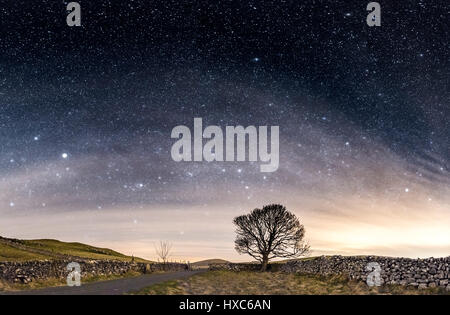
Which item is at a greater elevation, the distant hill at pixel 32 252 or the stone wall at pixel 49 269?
the stone wall at pixel 49 269

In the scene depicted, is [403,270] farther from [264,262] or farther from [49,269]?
[264,262]

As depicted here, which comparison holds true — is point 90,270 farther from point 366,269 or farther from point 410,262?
point 410,262

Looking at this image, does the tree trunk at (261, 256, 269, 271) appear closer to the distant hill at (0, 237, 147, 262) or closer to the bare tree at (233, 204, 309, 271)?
the bare tree at (233, 204, 309, 271)

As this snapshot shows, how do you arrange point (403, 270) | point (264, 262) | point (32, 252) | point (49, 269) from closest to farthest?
point (403, 270)
point (49, 269)
point (264, 262)
point (32, 252)

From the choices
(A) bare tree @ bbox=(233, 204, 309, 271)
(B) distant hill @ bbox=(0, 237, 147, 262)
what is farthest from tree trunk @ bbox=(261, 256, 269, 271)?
(B) distant hill @ bbox=(0, 237, 147, 262)

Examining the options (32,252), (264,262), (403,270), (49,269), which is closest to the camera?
(403,270)

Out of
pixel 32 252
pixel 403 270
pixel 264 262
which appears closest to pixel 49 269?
pixel 403 270

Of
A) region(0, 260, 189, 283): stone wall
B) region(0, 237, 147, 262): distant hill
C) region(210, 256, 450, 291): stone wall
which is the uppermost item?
region(210, 256, 450, 291): stone wall

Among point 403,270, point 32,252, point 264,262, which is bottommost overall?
point 32,252

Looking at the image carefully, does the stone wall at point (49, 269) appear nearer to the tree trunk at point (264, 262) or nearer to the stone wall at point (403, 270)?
the tree trunk at point (264, 262)

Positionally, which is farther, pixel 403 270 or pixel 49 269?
pixel 49 269

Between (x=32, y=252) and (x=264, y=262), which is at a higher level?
(x=264, y=262)

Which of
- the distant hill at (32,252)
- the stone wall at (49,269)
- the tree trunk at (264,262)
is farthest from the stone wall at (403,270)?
the distant hill at (32,252)
